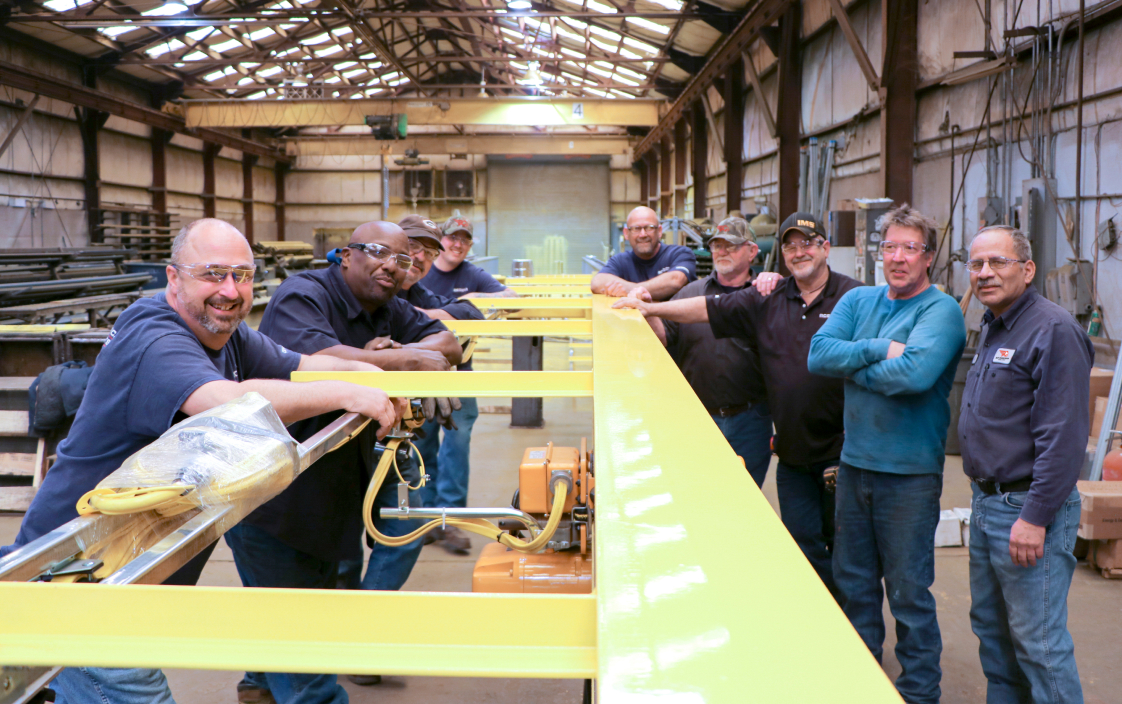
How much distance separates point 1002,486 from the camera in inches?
96.0

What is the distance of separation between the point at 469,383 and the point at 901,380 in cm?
144

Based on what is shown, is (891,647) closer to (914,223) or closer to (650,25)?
(914,223)

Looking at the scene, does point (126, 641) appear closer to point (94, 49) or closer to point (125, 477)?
point (125, 477)

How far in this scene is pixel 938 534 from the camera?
15.0 feet

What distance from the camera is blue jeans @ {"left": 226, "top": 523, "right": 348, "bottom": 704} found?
2.39 meters

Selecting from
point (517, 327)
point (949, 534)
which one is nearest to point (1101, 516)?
point (949, 534)

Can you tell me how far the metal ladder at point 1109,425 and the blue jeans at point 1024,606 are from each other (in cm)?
247

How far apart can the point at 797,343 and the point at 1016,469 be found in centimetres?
99

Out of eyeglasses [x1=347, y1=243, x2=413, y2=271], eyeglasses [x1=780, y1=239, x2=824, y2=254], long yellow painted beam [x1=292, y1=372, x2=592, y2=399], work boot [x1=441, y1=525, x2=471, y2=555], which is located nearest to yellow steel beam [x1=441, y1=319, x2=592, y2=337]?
eyeglasses [x1=347, y1=243, x2=413, y2=271]

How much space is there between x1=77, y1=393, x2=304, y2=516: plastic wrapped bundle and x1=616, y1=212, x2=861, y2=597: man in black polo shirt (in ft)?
7.62

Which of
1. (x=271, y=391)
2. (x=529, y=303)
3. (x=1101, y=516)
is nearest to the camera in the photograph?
(x=271, y=391)

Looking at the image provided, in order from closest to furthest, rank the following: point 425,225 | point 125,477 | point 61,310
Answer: point 125,477 → point 425,225 → point 61,310

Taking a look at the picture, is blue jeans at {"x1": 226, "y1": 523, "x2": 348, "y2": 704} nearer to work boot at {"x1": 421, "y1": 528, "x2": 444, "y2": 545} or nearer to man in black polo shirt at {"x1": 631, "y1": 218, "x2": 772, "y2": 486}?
man in black polo shirt at {"x1": 631, "y1": 218, "x2": 772, "y2": 486}

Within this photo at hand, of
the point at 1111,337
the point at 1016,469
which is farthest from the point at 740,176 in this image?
the point at 1016,469
